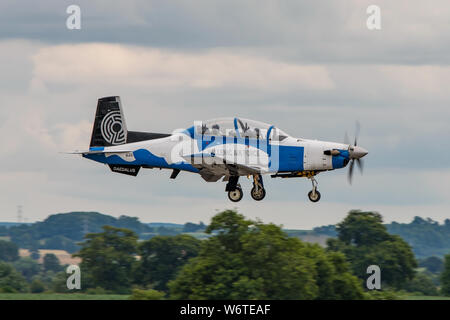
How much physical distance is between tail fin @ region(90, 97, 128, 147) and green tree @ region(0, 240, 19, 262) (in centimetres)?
12272

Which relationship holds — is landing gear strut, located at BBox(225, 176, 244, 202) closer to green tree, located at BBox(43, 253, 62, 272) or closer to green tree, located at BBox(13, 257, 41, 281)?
green tree, located at BBox(13, 257, 41, 281)

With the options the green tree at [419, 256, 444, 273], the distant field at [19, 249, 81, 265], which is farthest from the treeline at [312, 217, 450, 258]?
the distant field at [19, 249, 81, 265]

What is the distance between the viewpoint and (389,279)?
298 feet

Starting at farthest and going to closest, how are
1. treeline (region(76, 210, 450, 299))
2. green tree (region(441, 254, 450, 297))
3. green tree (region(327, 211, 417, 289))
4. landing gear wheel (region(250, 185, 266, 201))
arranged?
green tree (region(441, 254, 450, 297)), green tree (region(327, 211, 417, 289)), treeline (region(76, 210, 450, 299)), landing gear wheel (region(250, 185, 266, 201))

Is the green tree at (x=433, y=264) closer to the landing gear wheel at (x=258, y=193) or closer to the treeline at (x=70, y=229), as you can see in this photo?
the treeline at (x=70, y=229)

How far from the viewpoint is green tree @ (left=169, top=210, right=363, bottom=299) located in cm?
5828

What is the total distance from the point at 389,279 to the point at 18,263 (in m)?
80.9

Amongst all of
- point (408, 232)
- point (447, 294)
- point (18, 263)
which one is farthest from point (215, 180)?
point (408, 232)

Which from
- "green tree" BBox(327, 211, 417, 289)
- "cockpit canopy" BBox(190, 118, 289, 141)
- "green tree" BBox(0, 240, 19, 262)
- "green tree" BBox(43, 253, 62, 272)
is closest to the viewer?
"cockpit canopy" BBox(190, 118, 289, 141)

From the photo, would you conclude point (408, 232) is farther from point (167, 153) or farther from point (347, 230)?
point (167, 153)

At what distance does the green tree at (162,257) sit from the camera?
88250 millimetres

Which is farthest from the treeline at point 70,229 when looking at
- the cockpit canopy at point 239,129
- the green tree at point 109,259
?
the cockpit canopy at point 239,129

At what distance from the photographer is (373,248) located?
96.6m
